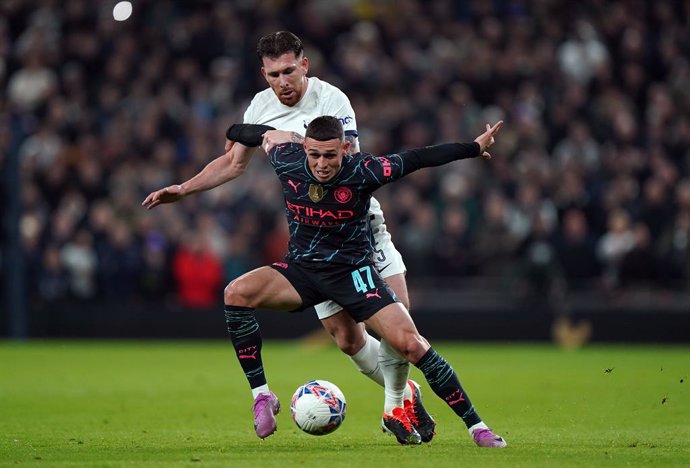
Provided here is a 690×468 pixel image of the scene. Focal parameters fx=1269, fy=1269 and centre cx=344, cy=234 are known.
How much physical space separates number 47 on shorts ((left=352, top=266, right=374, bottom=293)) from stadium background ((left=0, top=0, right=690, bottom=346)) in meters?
10.0

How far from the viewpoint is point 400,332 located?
7.85 m

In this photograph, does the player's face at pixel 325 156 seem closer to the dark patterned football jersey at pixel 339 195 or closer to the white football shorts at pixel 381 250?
the dark patterned football jersey at pixel 339 195

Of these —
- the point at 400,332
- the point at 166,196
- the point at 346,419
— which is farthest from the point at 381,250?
the point at 346,419

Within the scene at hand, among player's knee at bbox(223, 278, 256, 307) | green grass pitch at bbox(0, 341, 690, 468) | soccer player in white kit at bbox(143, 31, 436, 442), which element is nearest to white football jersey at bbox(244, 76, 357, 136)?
soccer player in white kit at bbox(143, 31, 436, 442)

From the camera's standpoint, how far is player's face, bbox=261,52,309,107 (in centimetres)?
854

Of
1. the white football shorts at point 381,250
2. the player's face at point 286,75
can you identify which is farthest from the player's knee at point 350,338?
the player's face at point 286,75

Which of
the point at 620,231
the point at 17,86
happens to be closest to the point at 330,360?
the point at 620,231

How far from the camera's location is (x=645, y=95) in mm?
20281

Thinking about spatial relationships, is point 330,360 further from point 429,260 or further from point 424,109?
point 424,109

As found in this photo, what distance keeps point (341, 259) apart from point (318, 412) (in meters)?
0.99

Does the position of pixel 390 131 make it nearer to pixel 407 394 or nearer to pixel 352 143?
pixel 352 143

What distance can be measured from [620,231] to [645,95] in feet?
11.4

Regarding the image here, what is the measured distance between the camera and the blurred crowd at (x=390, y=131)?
722 inches

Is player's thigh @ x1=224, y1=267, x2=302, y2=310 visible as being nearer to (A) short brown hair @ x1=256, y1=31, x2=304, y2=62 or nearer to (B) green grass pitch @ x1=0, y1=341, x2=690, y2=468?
(B) green grass pitch @ x1=0, y1=341, x2=690, y2=468
